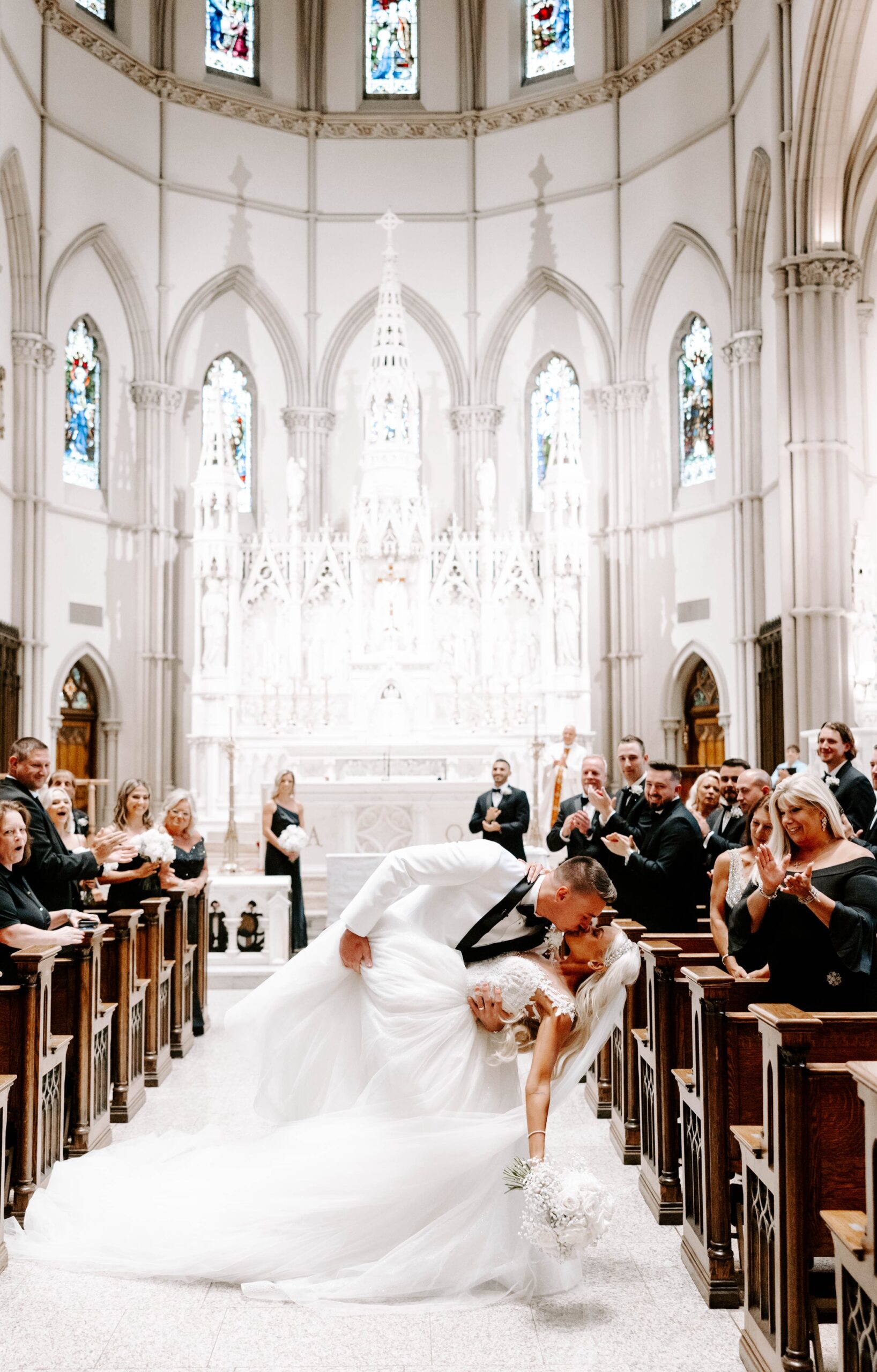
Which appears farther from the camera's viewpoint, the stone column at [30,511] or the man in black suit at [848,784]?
the stone column at [30,511]

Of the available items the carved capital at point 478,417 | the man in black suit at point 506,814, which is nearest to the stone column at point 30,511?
the carved capital at point 478,417

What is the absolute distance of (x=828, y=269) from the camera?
15.3 m

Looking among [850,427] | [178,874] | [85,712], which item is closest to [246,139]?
[85,712]

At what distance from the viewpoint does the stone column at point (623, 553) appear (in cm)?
2091

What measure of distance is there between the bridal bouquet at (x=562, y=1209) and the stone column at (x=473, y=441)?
19.1 meters

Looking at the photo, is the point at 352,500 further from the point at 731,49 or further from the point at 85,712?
the point at 731,49

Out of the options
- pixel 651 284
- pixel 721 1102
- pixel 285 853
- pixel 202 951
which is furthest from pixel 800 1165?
pixel 651 284

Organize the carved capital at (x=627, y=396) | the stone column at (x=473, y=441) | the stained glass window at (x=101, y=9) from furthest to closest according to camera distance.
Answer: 1. the stone column at (x=473, y=441)
2. the carved capital at (x=627, y=396)
3. the stained glass window at (x=101, y=9)

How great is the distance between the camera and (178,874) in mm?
8070

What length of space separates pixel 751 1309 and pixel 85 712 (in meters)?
18.3

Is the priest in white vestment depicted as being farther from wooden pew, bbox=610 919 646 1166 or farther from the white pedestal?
wooden pew, bbox=610 919 646 1166

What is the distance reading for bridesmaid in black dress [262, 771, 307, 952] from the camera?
10.4 meters

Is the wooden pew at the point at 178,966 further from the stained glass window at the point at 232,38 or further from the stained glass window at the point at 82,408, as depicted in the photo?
the stained glass window at the point at 232,38

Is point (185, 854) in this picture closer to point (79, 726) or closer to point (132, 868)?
point (132, 868)
